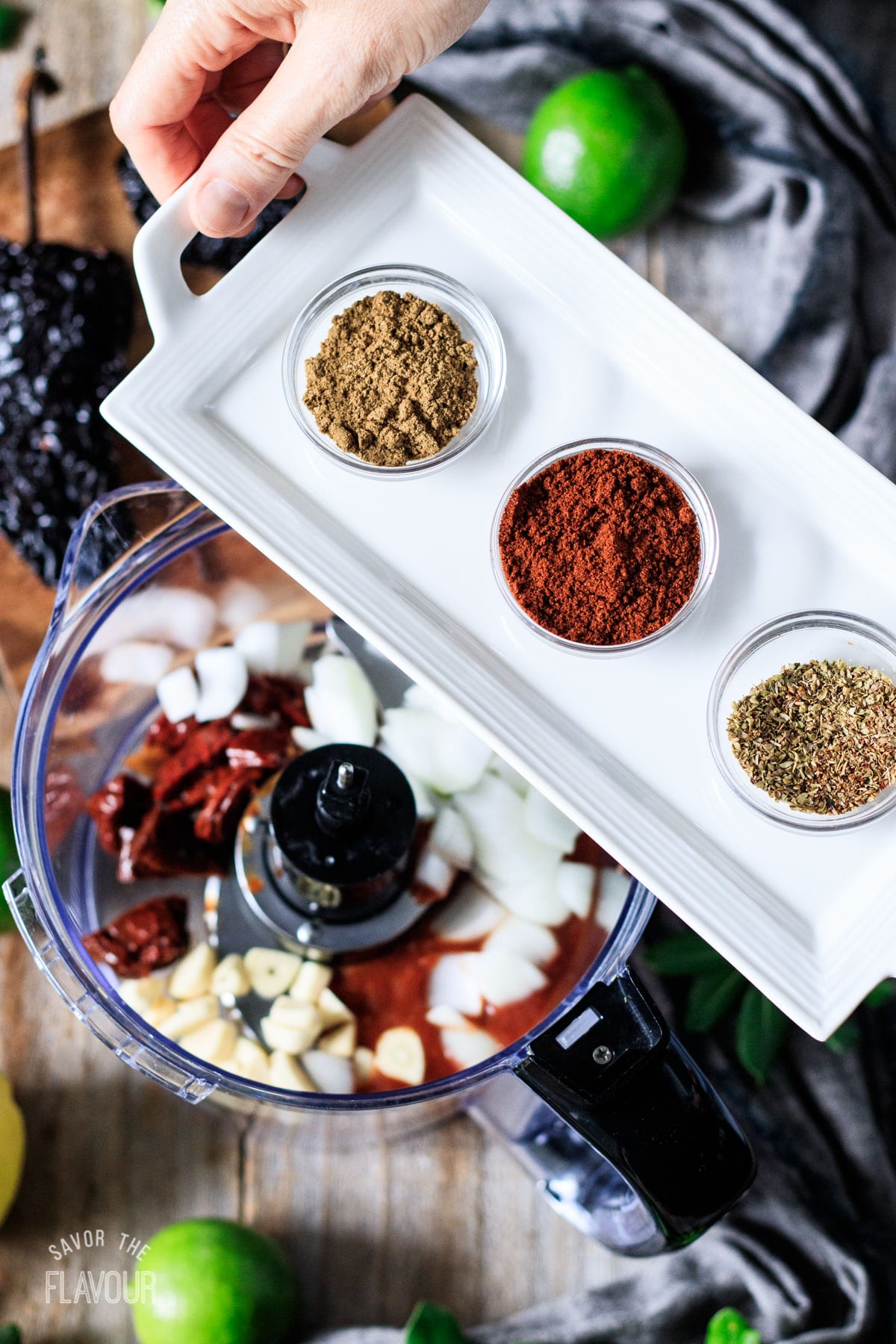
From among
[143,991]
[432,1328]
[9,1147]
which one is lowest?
[9,1147]

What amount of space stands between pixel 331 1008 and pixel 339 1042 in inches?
1.2

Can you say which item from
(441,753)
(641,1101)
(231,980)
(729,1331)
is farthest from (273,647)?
(729,1331)

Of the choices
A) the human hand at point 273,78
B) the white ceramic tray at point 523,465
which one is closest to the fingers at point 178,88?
the human hand at point 273,78

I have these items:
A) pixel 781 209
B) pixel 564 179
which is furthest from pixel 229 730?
pixel 781 209

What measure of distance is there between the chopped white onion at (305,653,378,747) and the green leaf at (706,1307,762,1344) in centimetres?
59

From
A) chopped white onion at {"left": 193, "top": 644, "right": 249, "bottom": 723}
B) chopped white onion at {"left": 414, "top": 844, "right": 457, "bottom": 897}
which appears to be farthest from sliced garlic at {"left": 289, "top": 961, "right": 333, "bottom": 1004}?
chopped white onion at {"left": 193, "top": 644, "right": 249, "bottom": 723}

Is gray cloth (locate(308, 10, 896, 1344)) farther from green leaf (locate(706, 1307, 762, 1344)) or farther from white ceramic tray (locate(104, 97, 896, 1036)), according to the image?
white ceramic tray (locate(104, 97, 896, 1036))

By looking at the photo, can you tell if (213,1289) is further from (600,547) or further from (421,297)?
(421,297)

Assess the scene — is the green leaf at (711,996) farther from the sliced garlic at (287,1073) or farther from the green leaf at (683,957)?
the sliced garlic at (287,1073)

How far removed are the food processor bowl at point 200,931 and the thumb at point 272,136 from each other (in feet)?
0.72

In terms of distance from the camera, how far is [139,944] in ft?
3.22

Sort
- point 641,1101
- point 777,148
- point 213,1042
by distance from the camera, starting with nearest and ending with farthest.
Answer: point 641,1101
point 213,1042
point 777,148

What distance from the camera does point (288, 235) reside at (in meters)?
0.84

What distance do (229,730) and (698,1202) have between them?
1.67ft
